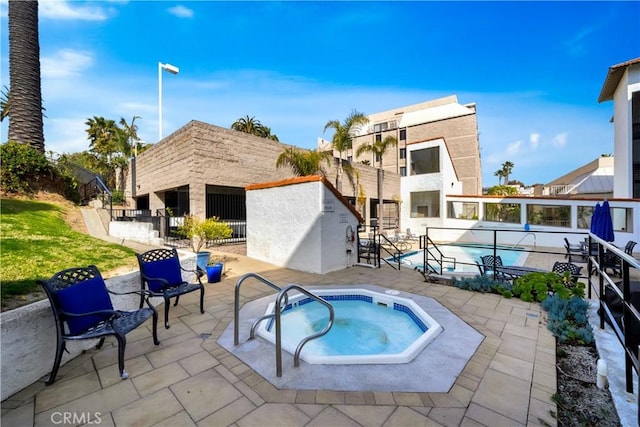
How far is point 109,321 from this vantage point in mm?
2873

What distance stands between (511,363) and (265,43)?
42.4ft

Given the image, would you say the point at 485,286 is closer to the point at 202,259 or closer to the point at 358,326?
the point at 358,326

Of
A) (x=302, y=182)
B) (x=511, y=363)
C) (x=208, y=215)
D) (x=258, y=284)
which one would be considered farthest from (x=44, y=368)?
(x=208, y=215)

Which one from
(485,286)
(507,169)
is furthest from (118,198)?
(507,169)

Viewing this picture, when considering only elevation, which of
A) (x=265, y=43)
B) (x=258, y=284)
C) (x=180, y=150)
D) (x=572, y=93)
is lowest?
(x=258, y=284)

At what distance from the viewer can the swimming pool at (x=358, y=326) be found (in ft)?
11.4

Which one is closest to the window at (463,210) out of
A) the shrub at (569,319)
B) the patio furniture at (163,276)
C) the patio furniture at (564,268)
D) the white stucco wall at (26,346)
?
the patio furniture at (564,268)

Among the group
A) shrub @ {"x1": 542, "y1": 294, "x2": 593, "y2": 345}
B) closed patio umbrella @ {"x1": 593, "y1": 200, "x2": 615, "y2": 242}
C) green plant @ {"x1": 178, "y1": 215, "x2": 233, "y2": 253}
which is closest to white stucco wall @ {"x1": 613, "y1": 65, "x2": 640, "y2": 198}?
→ closed patio umbrella @ {"x1": 593, "y1": 200, "x2": 615, "y2": 242}

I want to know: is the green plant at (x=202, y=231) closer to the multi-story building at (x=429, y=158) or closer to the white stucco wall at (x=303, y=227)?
the white stucco wall at (x=303, y=227)

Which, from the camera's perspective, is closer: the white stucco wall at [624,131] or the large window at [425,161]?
the white stucco wall at [624,131]

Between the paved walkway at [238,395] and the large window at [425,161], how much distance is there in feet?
55.6

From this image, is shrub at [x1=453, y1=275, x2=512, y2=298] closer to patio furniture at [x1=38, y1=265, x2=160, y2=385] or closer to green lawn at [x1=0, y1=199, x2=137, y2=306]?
patio furniture at [x1=38, y1=265, x2=160, y2=385]

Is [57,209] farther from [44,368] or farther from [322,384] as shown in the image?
[322,384]

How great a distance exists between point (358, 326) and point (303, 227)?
328 centimetres
